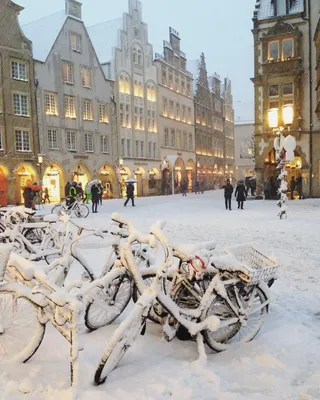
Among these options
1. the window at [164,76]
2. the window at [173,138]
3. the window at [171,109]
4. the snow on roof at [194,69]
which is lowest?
the window at [173,138]

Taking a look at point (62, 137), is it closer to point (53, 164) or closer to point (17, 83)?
point (53, 164)

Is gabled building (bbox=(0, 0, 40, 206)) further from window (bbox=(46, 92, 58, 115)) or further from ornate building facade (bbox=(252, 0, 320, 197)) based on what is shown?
ornate building facade (bbox=(252, 0, 320, 197))

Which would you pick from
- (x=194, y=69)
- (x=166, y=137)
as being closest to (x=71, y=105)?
(x=166, y=137)

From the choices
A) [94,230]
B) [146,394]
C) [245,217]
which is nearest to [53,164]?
[245,217]

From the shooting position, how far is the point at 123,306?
199 inches

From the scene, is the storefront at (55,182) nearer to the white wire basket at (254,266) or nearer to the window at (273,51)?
the window at (273,51)

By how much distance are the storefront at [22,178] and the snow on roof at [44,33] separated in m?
9.34

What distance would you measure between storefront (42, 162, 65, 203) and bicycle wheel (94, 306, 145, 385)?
3413cm

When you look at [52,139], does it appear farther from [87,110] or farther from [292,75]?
[292,75]

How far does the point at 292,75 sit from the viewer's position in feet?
99.9

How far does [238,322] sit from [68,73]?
124 ft

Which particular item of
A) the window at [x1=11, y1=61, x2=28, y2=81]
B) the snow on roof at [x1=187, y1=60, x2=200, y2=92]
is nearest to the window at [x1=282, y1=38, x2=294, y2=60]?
the window at [x1=11, y1=61, x2=28, y2=81]

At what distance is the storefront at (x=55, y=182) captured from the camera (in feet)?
120

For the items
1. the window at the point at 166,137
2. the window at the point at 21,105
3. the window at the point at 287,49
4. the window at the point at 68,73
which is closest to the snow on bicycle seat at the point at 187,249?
the window at the point at 287,49
